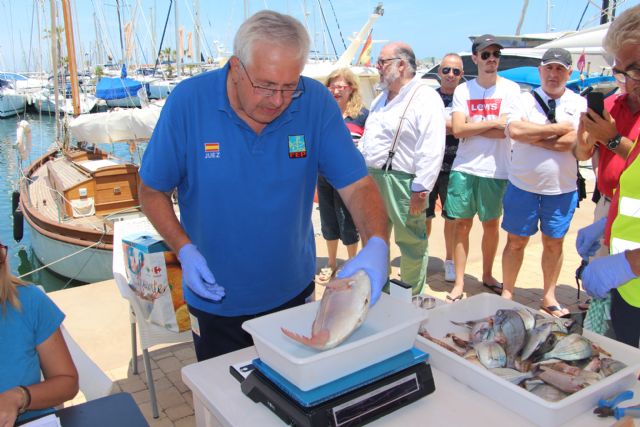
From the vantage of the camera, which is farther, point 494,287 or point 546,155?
point 494,287

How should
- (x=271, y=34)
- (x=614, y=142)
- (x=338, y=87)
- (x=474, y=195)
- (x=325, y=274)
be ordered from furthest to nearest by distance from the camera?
(x=325, y=274)
(x=338, y=87)
(x=474, y=195)
(x=614, y=142)
(x=271, y=34)

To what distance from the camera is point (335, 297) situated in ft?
4.06

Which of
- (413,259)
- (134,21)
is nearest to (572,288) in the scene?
(413,259)

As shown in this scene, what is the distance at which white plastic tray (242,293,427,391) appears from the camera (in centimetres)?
115

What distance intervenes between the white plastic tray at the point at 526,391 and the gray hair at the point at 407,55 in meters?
2.55

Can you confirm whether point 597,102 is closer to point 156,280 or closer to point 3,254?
point 156,280

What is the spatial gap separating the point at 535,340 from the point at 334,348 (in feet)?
2.08

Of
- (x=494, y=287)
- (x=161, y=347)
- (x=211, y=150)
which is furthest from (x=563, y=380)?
(x=494, y=287)

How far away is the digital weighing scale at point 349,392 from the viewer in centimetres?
115

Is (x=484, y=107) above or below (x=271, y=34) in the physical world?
below

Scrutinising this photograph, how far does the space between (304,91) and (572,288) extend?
3769 millimetres

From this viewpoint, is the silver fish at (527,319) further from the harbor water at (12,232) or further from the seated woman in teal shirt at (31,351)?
the harbor water at (12,232)

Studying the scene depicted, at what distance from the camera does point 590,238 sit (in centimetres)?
226

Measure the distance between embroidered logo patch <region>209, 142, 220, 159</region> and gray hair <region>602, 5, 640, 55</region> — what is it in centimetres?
147
